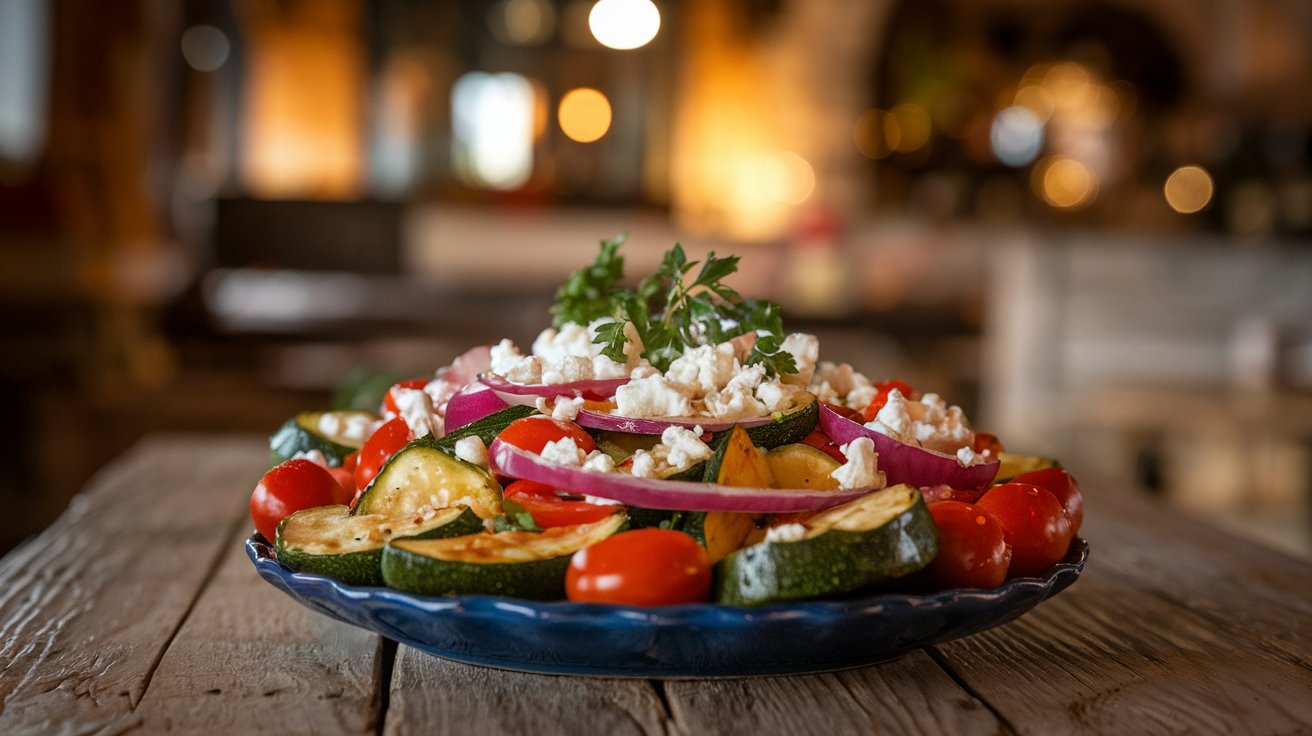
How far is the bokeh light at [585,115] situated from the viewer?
7.70 meters

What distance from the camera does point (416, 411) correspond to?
1.12 meters

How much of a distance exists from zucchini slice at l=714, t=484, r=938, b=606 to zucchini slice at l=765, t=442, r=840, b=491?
136mm

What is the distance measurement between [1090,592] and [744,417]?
0.61 m

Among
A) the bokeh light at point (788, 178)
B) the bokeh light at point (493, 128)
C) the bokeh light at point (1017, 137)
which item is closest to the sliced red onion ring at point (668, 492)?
the bokeh light at point (788, 178)

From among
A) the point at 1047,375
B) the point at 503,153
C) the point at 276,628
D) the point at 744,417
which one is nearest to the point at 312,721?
the point at 276,628

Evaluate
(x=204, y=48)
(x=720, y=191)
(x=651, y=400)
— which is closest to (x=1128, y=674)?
(x=651, y=400)

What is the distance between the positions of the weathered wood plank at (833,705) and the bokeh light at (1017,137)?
7.44 meters

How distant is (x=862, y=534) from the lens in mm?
805

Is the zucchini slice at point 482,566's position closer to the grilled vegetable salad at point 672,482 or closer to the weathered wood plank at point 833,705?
the grilled vegetable salad at point 672,482

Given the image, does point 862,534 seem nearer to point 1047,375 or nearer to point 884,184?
point 1047,375

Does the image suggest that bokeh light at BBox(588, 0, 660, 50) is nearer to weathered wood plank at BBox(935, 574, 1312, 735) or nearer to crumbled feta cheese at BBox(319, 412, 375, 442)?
crumbled feta cheese at BBox(319, 412, 375, 442)

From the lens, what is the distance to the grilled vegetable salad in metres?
0.81

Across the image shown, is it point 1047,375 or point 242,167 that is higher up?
point 242,167

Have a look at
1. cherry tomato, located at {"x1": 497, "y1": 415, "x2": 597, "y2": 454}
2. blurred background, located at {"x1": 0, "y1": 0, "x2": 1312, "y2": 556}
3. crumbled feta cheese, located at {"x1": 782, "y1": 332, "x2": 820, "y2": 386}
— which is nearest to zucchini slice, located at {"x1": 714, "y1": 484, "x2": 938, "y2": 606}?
cherry tomato, located at {"x1": 497, "y1": 415, "x2": 597, "y2": 454}
